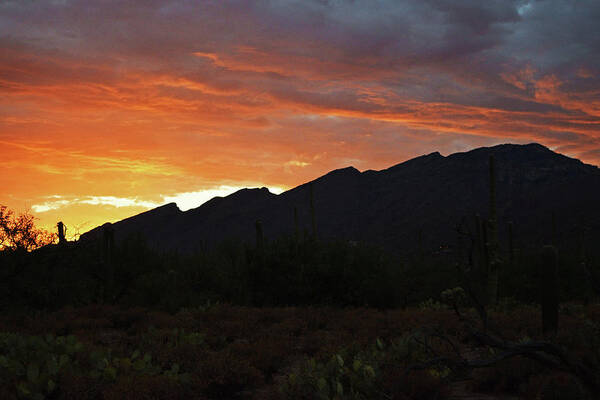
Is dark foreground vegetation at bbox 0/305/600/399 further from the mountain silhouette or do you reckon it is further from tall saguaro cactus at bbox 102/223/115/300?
the mountain silhouette

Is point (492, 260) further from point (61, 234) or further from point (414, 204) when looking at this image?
point (414, 204)

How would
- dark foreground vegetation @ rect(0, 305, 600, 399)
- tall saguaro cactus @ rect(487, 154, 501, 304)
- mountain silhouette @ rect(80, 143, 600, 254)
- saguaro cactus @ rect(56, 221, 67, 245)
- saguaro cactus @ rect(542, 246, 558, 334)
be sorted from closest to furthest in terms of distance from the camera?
1. dark foreground vegetation @ rect(0, 305, 600, 399)
2. saguaro cactus @ rect(542, 246, 558, 334)
3. saguaro cactus @ rect(56, 221, 67, 245)
4. tall saguaro cactus @ rect(487, 154, 501, 304)
5. mountain silhouette @ rect(80, 143, 600, 254)

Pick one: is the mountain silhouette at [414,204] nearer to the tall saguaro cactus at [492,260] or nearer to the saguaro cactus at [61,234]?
the tall saguaro cactus at [492,260]

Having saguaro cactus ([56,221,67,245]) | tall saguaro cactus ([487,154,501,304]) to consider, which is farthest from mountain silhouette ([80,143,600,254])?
saguaro cactus ([56,221,67,245])

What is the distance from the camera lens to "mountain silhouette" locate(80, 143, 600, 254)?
92.3 meters

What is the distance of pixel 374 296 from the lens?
1864 cm

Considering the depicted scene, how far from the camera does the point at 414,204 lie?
120625 millimetres

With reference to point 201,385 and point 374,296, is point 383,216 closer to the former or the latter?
point 374,296

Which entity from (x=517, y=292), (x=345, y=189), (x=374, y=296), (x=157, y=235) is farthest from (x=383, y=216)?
(x=374, y=296)

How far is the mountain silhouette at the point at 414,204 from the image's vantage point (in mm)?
92312

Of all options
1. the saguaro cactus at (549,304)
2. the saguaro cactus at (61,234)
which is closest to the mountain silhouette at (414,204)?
the saguaro cactus at (61,234)

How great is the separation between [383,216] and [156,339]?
363 feet

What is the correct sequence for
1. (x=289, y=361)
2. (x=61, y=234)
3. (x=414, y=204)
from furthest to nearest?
(x=414, y=204)
(x=61, y=234)
(x=289, y=361)

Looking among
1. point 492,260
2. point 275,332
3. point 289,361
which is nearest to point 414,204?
point 492,260
